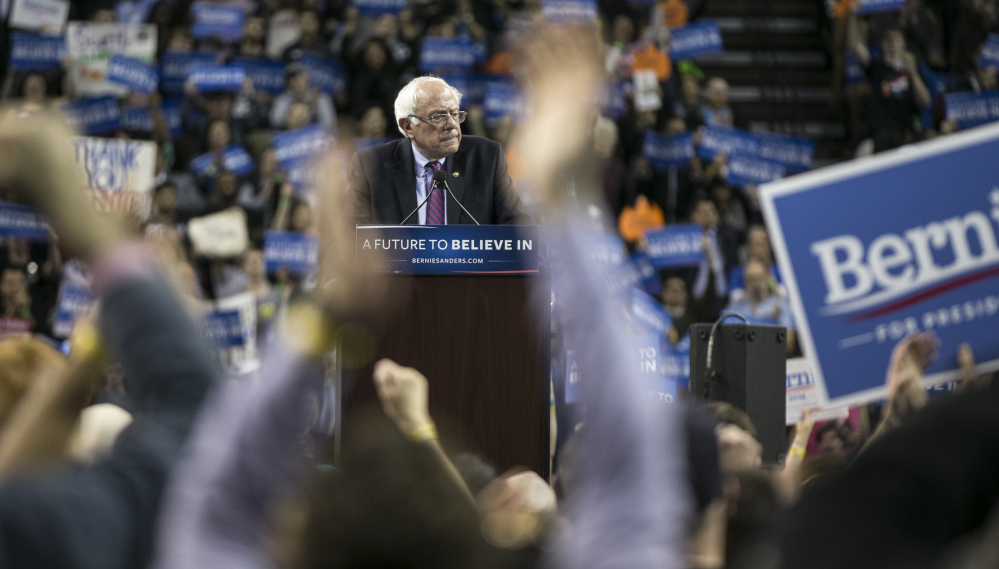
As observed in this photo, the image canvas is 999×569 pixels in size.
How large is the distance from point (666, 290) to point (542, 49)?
20.0 feet

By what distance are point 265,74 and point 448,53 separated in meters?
1.55

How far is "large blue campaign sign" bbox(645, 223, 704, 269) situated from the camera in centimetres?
734

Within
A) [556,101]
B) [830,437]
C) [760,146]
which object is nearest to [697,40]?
[760,146]

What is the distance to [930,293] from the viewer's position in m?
2.00

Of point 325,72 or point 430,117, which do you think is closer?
point 430,117

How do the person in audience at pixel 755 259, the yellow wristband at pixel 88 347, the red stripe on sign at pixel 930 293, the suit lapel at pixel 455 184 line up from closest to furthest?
1. the yellow wristband at pixel 88 347
2. the red stripe on sign at pixel 930 293
3. the suit lapel at pixel 455 184
4. the person in audience at pixel 755 259

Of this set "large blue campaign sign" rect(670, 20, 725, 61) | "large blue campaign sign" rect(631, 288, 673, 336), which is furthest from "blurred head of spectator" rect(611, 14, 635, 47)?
"large blue campaign sign" rect(631, 288, 673, 336)

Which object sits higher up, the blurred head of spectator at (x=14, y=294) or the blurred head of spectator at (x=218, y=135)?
the blurred head of spectator at (x=218, y=135)

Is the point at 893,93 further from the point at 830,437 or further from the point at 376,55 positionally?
the point at 830,437

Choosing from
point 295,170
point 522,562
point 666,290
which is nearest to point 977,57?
point 666,290

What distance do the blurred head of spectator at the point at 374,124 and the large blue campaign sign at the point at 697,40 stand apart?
267 cm

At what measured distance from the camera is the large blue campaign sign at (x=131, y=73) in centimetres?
799

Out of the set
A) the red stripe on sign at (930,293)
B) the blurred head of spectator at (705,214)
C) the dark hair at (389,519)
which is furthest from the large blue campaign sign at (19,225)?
the dark hair at (389,519)

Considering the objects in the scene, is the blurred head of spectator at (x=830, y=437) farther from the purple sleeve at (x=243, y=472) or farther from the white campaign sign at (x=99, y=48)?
the white campaign sign at (x=99, y=48)
